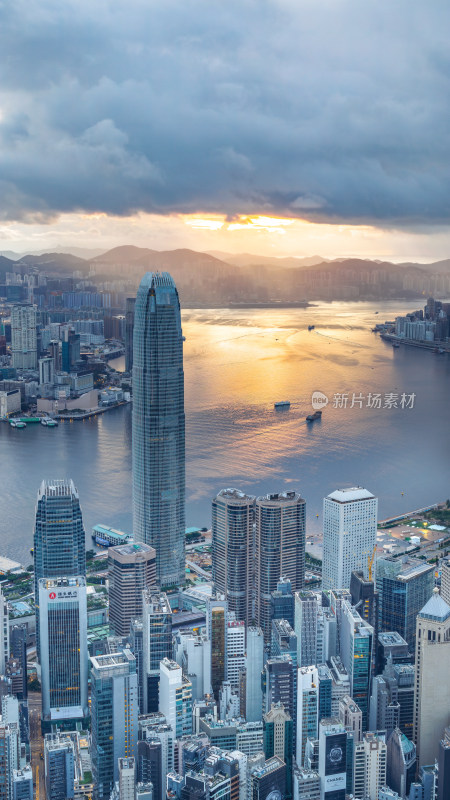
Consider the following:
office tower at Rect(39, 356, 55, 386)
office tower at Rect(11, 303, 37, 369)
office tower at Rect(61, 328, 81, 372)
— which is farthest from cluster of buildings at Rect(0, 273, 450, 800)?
office tower at Rect(11, 303, 37, 369)

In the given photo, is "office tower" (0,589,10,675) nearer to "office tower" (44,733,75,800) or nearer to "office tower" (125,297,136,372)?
"office tower" (44,733,75,800)

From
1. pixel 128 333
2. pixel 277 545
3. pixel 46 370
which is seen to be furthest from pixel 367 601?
pixel 128 333

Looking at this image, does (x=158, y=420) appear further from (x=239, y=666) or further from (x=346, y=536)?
(x=239, y=666)

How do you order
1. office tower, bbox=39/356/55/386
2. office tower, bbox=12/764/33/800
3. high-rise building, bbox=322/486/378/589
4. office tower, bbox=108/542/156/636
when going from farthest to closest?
office tower, bbox=39/356/55/386 < high-rise building, bbox=322/486/378/589 < office tower, bbox=108/542/156/636 < office tower, bbox=12/764/33/800

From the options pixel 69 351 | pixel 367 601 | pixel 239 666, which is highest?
pixel 69 351

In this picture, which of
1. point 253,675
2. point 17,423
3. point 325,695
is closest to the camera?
point 325,695

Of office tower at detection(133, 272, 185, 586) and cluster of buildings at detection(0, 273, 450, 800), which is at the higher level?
office tower at detection(133, 272, 185, 586)
